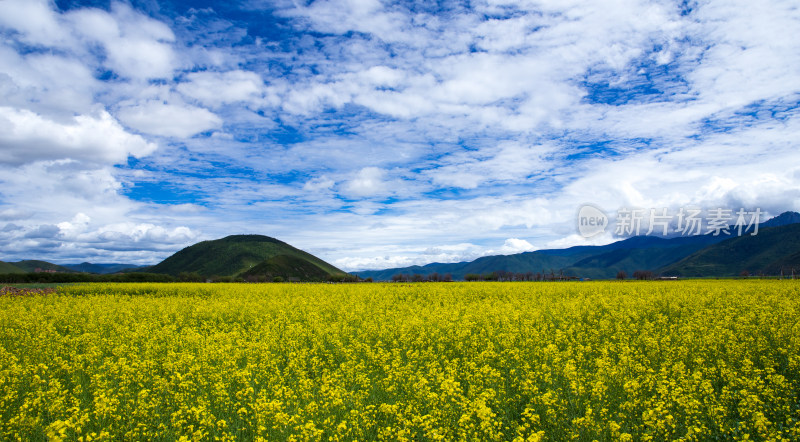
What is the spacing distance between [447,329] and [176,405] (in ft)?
28.0

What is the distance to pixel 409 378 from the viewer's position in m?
9.10

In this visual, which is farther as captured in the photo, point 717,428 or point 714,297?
point 714,297

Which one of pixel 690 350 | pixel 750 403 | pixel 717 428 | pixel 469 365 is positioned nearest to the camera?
pixel 750 403

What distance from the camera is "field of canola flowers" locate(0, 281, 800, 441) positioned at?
6.97 meters

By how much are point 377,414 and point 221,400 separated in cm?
320

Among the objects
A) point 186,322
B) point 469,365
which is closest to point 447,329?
point 469,365

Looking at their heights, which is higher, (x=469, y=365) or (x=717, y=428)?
(x=469, y=365)

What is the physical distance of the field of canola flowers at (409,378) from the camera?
697cm

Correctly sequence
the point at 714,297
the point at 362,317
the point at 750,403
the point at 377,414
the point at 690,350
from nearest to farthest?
the point at 750,403 < the point at 377,414 < the point at 690,350 < the point at 362,317 < the point at 714,297

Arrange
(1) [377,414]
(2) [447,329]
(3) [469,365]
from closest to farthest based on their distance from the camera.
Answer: (1) [377,414]
(3) [469,365]
(2) [447,329]

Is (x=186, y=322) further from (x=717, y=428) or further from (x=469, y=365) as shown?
(x=717, y=428)

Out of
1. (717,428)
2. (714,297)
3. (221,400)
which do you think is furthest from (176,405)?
(714,297)

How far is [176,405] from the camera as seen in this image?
8.47m

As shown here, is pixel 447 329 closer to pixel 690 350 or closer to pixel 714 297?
pixel 690 350
